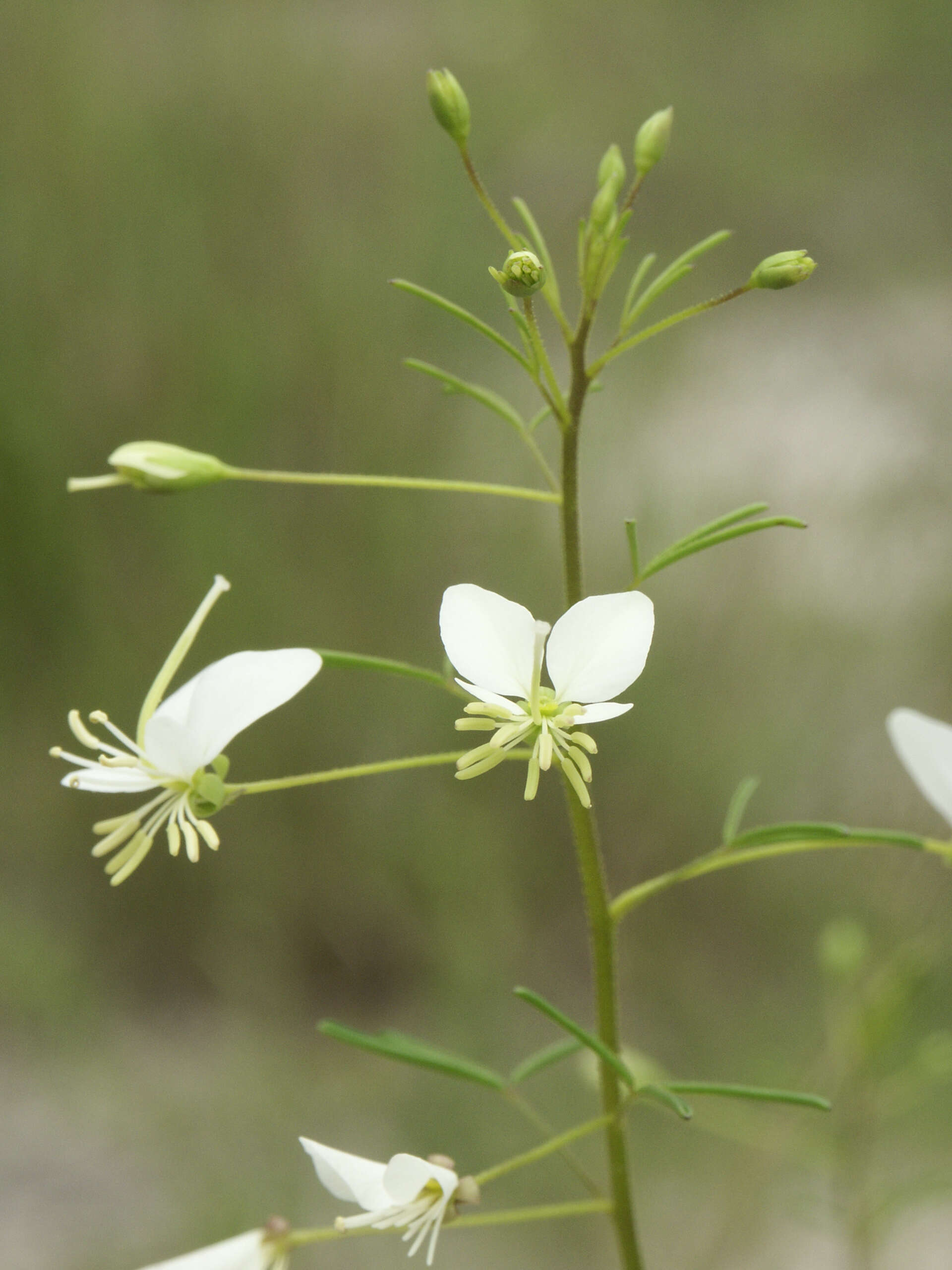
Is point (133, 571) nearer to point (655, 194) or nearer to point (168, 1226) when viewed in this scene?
point (168, 1226)

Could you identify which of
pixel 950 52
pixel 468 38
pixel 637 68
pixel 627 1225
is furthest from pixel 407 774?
pixel 950 52

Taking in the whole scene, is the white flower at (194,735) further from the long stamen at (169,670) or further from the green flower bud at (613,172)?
the green flower bud at (613,172)

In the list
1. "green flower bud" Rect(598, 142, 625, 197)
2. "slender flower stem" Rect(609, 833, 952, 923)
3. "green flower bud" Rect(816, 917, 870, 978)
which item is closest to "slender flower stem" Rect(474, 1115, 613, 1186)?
"slender flower stem" Rect(609, 833, 952, 923)

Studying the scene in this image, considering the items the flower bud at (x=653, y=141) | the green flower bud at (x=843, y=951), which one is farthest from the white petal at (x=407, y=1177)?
the green flower bud at (x=843, y=951)

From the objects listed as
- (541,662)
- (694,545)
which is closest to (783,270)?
(694,545)

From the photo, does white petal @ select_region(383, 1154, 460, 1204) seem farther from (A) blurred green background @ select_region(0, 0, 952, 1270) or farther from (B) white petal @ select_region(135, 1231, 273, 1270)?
(A) blurred green background @ select_region(0, 0, 952, 1270)
